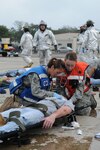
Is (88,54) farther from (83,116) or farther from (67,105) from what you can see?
(67,105)

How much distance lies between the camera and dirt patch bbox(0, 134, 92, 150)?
4.83m

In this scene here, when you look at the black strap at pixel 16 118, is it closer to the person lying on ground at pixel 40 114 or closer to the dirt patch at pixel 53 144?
the person lying on ground at pixel 40 114

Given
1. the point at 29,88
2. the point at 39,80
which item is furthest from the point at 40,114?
the point at 29,88

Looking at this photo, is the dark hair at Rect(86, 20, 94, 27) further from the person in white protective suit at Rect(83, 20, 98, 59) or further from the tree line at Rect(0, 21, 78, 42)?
the tree line at Rect(0, 21, 78, 42)

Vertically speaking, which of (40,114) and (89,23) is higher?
(89,23)

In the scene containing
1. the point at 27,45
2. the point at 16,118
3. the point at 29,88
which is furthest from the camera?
the point at 27,45

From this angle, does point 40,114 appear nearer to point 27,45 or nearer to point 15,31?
point 27,45

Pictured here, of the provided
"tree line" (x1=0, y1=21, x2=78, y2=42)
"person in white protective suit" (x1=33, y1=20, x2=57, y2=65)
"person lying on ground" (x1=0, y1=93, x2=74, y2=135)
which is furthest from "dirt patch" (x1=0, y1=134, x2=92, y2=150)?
"tree line" (x1=0, y1=21, x2=78, y2=42)

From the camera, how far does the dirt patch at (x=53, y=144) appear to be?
4.83 m

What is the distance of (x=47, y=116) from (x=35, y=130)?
37 centimetres

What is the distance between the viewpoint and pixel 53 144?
16.3ft

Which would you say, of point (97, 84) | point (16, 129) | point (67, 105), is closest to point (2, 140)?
point (16, 129)

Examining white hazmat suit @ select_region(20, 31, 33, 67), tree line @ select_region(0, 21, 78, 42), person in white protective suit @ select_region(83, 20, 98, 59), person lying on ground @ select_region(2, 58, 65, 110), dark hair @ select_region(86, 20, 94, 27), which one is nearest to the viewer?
person lying on ground @ select_region(2, 58, 65, 110)

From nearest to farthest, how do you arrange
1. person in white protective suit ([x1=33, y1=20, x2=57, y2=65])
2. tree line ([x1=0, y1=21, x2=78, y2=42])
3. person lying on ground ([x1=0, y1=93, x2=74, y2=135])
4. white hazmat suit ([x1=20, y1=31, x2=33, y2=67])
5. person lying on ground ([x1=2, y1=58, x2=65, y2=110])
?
person lying on ground ([x1=0, y1=93, x2=74, y2=135]) → person lying on ground ([x1=2, y1=58, x2=65, y2=110]) → person in white protective suit ([x1=33, y1=20, x2=57, y2=65]) → white hazmat suit ([x1=20, y1=31, x2=33, y2=67]) → tree line ([x1=0, y1=21, x2=78, y2=42])
